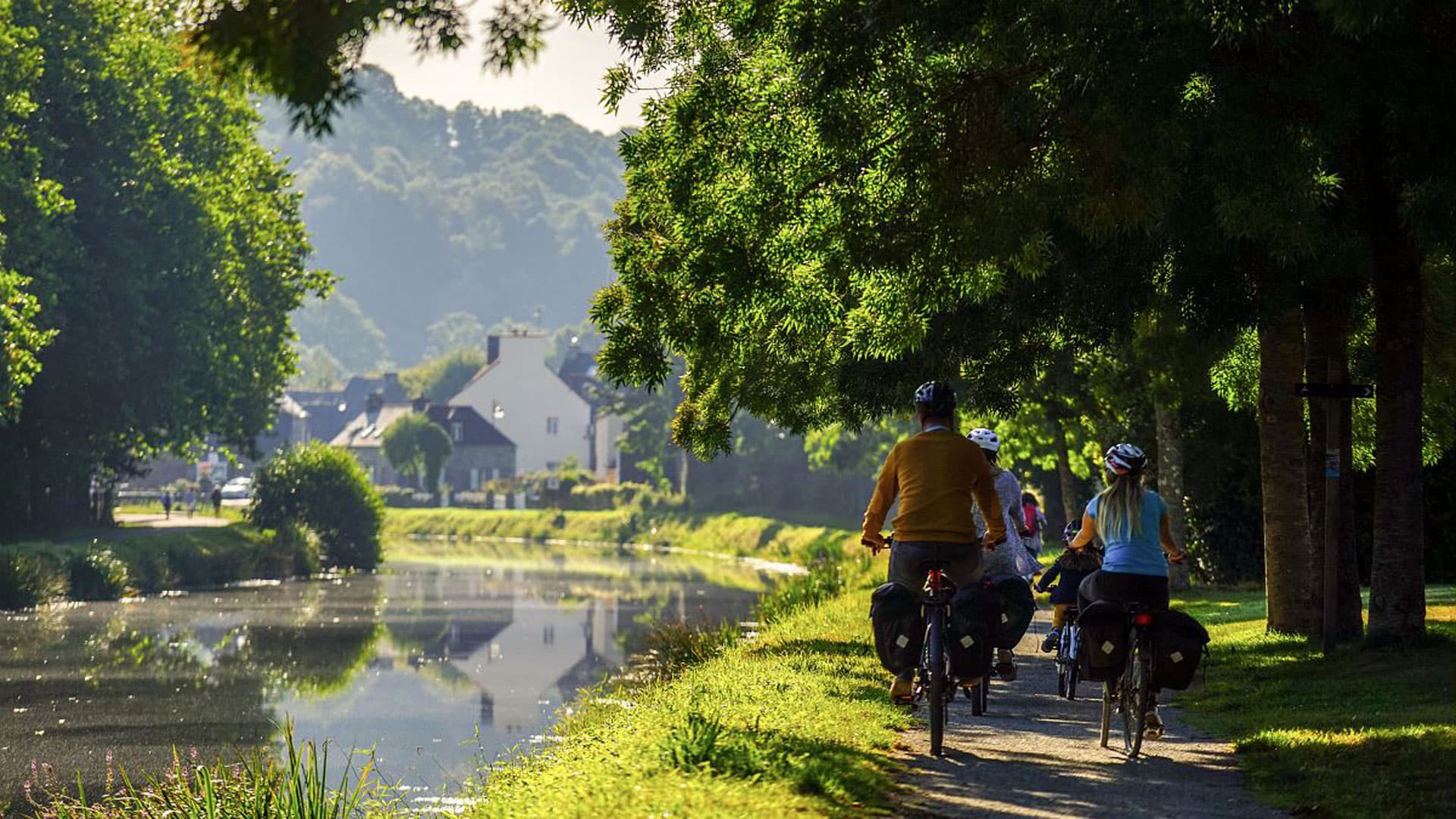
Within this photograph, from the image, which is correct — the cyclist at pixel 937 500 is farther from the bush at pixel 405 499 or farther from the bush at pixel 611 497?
the bush at pixel 405 499

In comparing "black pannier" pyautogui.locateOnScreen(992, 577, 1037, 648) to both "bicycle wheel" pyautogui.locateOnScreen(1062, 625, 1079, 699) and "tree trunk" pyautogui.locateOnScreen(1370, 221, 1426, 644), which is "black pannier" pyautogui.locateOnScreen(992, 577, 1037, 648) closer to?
"bicycle wheel" pyautogui.locateOnScreen(1062, 625, 1079, 699)

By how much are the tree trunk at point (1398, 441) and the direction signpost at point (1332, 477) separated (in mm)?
582

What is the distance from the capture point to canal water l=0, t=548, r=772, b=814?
19625mm

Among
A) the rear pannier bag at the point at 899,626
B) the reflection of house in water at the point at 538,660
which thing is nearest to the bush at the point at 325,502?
the reflection of house in water at the point at 538,660

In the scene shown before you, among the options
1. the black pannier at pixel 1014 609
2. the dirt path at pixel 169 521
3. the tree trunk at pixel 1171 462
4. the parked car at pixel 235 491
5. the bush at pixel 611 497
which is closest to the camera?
the black pannier at pixel 1014 609

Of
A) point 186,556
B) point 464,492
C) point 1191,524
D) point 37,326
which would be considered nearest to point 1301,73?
point 1191,524

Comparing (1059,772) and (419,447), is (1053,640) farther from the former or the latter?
(419,447)

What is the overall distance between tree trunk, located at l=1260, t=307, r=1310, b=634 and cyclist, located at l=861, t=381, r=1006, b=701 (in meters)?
9.04

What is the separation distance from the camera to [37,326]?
150ft

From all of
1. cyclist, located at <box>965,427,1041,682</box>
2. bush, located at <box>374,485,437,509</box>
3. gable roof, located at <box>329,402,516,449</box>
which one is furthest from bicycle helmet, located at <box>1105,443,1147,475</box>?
gable roof, located at <box>329,402,516,449</box>

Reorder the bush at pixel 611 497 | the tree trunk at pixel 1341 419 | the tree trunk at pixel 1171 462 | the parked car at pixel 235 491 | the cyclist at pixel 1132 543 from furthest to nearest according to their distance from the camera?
the parked car at pixel 235 491, the bush at pixel 611 497, the tree trunk at pixel 1171 462, the tree trunk at pixel 1341 419, the cyclist at pixel 1132 543

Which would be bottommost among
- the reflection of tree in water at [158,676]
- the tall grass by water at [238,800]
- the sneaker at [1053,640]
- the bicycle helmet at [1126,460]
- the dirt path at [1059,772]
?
the reflection of tree in water at [158,676]

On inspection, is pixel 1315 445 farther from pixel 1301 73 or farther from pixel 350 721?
pixel 350 721

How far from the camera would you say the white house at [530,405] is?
133 meters
